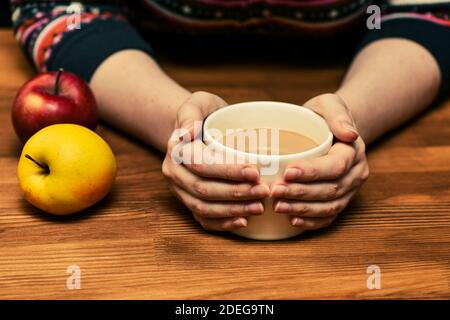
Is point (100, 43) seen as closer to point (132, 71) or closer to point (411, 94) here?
point (132, 71)

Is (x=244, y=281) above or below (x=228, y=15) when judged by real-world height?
below

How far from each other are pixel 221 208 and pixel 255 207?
37 millimetres

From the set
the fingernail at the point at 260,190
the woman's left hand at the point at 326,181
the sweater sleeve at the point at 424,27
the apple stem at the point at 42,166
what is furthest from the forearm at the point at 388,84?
the apple stem at the point at 42,166

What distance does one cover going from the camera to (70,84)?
83 centimetres

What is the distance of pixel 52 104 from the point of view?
806 mm

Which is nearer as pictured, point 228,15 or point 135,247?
point 135,247

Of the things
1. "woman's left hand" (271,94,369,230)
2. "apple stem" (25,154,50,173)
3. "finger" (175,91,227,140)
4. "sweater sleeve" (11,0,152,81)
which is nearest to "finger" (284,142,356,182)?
"woman's left hand" (271,94,369,230)

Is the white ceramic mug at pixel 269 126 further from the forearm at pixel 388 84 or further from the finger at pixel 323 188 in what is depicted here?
the forearm at pixel 388 84

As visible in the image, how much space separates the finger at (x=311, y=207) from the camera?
2.19 feet

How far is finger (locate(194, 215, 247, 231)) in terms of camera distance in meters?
0.68

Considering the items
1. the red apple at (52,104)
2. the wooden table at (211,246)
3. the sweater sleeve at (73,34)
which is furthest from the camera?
the sweater sleeve at (73,34)

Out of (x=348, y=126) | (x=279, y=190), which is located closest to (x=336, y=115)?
(x=348, y=126)
